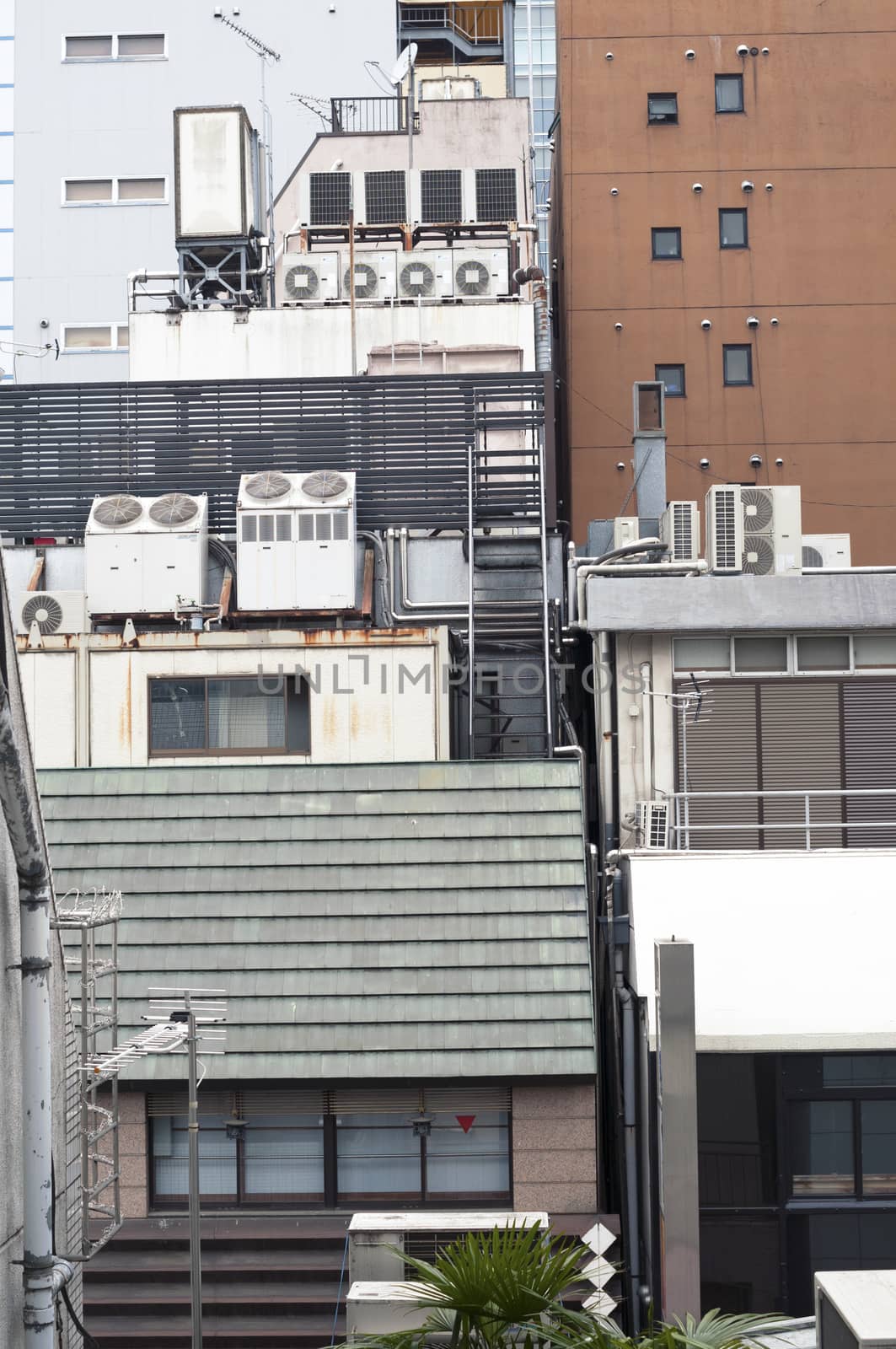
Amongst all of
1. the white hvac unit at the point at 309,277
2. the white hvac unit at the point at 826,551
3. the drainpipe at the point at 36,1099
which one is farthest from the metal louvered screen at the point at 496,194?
the drainpipe at the point at 36,1099

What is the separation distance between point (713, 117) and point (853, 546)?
10.5 metres

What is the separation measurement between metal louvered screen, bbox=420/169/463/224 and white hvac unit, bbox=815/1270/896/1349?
27281 mm

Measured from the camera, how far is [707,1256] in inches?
588

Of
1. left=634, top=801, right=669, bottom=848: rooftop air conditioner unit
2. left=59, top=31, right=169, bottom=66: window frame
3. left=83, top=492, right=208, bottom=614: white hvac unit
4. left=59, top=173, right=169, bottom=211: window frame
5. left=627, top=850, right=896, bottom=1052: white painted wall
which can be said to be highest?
left=59, top=31, right=169, bottom=66: window frame

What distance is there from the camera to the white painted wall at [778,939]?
15.1 m

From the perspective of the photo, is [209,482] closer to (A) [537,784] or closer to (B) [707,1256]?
(A) [537,784]

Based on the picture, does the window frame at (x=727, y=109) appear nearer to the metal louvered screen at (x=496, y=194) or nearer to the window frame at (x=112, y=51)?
the metal louvered screen at (x=496, y=194)

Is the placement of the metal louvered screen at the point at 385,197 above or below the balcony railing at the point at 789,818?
above

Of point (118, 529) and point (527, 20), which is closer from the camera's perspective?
point (118, 529)

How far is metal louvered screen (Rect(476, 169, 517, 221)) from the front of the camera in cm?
3266

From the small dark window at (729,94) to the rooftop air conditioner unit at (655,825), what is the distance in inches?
936

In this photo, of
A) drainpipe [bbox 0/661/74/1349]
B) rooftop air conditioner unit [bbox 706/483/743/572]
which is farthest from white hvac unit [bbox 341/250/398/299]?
drainpipe [bbox 0/661/74/1349]

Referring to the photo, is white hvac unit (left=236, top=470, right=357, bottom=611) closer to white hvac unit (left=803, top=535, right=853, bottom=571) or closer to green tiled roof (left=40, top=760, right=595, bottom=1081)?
green tiled roof (left=40, top=760, right=595, bottom=1081)

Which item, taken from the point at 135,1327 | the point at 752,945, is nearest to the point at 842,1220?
the point at 752,945
